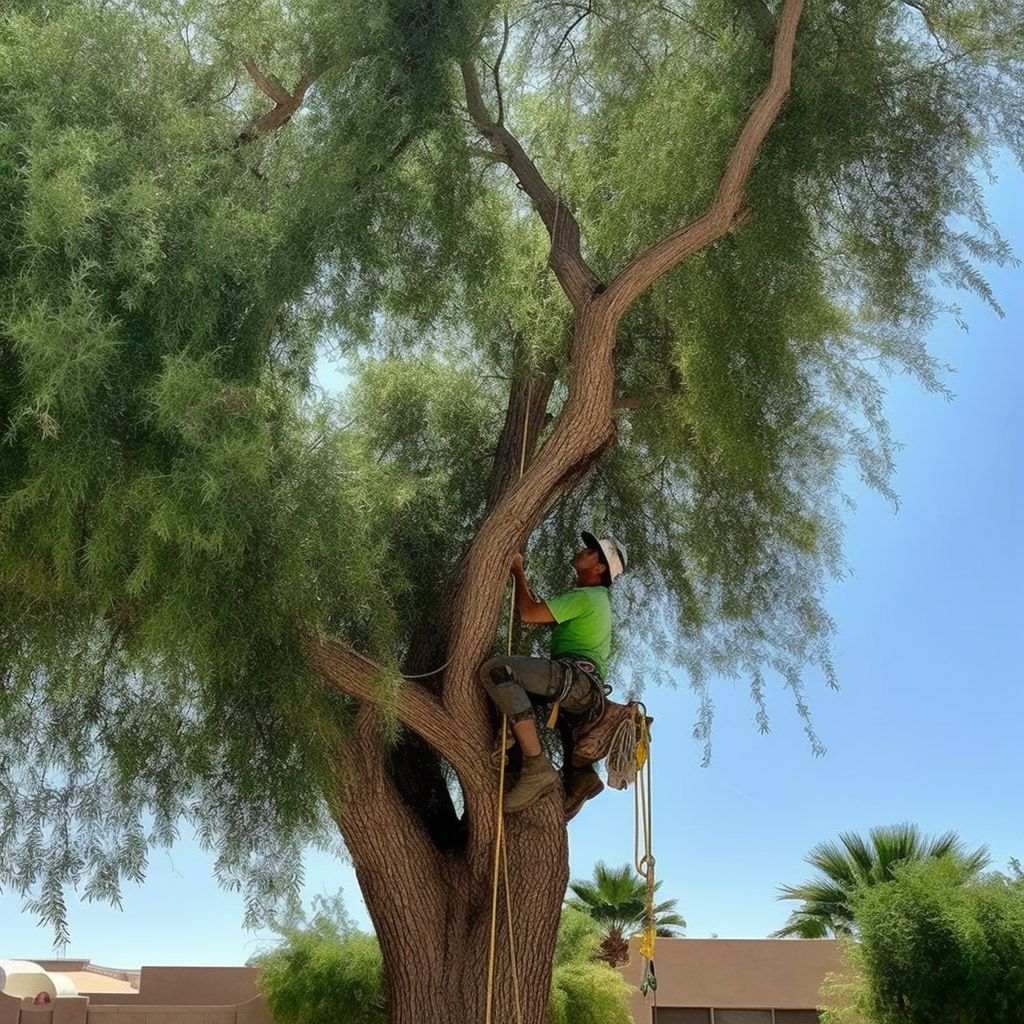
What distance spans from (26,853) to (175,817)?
763 mm

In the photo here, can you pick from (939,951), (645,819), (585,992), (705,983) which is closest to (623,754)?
(645,819)

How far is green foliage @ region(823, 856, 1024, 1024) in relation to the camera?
12117mm

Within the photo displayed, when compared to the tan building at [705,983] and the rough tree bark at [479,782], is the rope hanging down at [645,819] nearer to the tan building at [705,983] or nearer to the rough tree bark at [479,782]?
the rough tree bark at [479,782]

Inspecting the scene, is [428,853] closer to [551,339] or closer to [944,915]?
[551,339]

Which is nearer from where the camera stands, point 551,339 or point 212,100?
point 212,100

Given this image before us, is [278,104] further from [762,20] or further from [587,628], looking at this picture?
[587,628]

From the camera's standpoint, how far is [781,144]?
25.5ft

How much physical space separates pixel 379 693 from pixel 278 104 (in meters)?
3.44

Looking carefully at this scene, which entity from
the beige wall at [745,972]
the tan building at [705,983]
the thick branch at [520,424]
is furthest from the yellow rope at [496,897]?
the beige wall at [745,972]

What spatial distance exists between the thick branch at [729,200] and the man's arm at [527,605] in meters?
1.56

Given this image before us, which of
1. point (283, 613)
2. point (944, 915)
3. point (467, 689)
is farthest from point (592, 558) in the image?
point (944, 915)

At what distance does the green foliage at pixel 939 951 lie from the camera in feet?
39.8

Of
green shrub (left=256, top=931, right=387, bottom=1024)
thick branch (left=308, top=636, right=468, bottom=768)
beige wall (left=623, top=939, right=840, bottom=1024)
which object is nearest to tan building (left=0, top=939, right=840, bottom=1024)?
beige wall (left=623, top=939, right=840, bottom=1024)

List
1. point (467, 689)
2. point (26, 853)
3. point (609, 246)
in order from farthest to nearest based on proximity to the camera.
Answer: point (609, 246) → point (467, 689) → point (26, 853)
